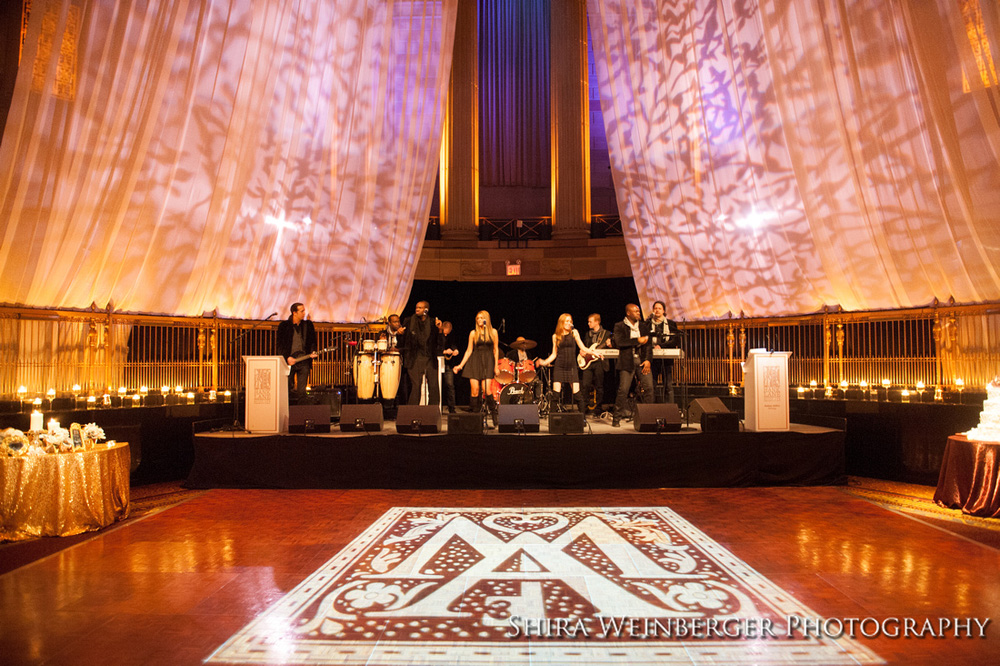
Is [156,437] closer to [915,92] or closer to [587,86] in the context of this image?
[915,92]

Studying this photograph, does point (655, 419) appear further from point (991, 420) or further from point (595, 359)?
point (991, 420)

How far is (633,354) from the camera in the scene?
294 inches

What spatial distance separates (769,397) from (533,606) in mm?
4142

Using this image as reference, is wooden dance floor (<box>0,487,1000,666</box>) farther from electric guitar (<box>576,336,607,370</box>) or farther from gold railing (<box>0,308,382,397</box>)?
electric guitar (<box>576,336,607,370</box>)

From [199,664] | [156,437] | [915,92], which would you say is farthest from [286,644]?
[915,92]

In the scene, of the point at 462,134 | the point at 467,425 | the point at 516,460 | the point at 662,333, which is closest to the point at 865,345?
the point at 662,333

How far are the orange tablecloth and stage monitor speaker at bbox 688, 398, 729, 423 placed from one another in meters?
1.84

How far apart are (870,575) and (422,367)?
16.8 ft

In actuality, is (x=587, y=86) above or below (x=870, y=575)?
above

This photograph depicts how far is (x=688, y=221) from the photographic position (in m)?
8.96

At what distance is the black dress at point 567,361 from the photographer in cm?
777

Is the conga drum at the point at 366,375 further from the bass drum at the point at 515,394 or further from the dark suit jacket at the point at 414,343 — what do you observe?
the bass drum at the point at 515,394

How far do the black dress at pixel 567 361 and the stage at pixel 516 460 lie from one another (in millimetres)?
1559

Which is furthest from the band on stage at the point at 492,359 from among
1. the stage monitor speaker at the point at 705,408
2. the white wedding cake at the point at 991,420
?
the white wedding cake at the point at 991,420
